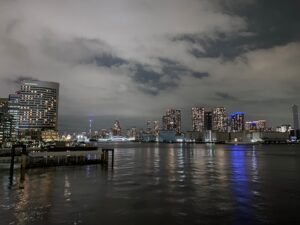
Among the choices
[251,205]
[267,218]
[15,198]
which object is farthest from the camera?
[15,198]

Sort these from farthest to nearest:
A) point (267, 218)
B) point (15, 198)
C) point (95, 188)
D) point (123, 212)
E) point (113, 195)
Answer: point (95, 188), point (113, 195), point (15, 198), point (123, 212), point (267, 218)

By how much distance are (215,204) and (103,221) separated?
10.5m

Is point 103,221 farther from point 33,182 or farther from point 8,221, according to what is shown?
point 33,182

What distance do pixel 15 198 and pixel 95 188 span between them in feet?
29.6

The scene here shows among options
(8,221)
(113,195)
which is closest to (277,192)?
(113,195)

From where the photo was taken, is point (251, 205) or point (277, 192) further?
point (277, 192)

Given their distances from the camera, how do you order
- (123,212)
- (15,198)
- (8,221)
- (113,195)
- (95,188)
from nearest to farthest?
(8,221), (123,212), (15,198), (113,195), (95,188)

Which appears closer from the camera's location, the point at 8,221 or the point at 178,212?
the point at 8,221

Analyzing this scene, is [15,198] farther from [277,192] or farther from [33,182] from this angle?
[277,192]

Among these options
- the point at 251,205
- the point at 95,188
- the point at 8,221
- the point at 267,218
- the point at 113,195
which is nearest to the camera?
the point at 8,221

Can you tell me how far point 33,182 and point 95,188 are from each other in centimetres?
950

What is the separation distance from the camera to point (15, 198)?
26297 millimetres

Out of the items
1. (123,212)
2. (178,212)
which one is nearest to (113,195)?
(123,212)

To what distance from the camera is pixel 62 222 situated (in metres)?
19.1
